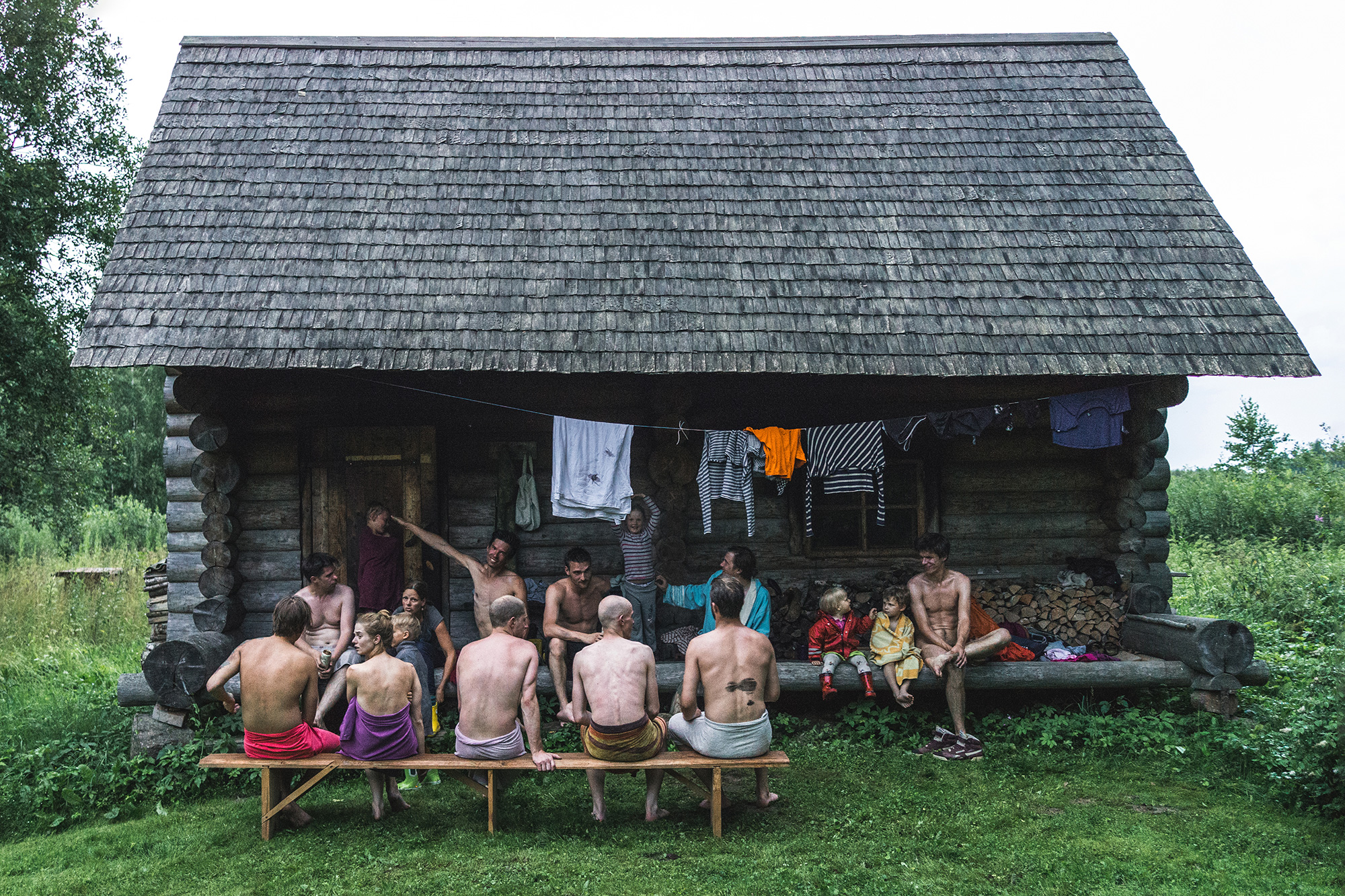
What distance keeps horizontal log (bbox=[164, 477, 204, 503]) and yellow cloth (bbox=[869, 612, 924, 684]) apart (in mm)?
5839

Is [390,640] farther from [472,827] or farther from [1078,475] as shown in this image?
[1078,475]

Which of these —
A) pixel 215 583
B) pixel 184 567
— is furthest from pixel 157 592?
pixel 215 583

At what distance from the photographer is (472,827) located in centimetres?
540

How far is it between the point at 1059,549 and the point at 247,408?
7.53 meters

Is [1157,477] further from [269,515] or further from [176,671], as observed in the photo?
[176,671]

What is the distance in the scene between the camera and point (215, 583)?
7.53 m

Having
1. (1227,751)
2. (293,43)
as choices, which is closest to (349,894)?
(1227,751)

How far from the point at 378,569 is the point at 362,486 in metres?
0.90

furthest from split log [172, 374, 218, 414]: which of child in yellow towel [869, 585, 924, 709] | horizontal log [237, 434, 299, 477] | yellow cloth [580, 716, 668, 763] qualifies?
child in yellow towel [869, 585, 924, 709]

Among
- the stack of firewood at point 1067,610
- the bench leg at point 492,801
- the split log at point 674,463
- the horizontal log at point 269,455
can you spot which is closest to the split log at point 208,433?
the horizontal log at point 269,455

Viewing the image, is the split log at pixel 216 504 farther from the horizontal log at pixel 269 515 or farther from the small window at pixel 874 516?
the small window at pixel 874 516

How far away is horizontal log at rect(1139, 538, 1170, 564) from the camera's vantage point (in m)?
8.10

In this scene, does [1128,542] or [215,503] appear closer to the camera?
[215,503]

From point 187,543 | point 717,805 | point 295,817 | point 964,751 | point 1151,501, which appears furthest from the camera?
point 1151,501
